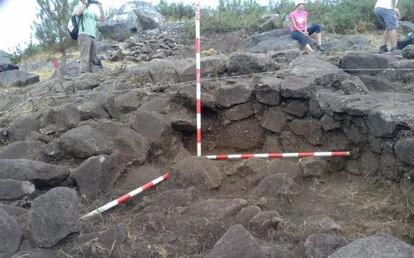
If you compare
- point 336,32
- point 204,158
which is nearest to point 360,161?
point 204,158

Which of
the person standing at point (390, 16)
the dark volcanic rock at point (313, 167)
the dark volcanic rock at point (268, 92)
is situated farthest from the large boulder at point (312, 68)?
the person standing at point (390, 16)

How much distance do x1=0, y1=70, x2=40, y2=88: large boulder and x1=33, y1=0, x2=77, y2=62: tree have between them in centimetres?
101

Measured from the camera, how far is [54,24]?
55.2 feet

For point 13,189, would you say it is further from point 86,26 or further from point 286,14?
point 286,14

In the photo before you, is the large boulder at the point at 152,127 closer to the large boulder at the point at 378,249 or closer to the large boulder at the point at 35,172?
the large boulder at the point at 35,172

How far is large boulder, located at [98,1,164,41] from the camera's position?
1709 centimetres

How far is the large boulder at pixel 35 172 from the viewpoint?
4.87m

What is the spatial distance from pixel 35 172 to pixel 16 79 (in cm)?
844

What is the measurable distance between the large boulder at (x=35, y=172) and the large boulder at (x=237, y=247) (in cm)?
199

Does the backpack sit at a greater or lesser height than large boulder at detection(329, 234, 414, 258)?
greater

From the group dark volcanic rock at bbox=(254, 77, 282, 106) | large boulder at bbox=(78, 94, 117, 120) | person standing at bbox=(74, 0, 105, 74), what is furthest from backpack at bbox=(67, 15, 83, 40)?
dark volcanic rock at bbox=(254, 77, 282, 106)

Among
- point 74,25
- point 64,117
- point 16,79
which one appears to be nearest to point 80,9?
point 74,25

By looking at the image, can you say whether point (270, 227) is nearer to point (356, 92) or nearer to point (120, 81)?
point (356, 92)

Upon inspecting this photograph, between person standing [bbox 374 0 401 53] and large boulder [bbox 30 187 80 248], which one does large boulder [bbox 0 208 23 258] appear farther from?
person standing [bbox 374 0 401 53]
